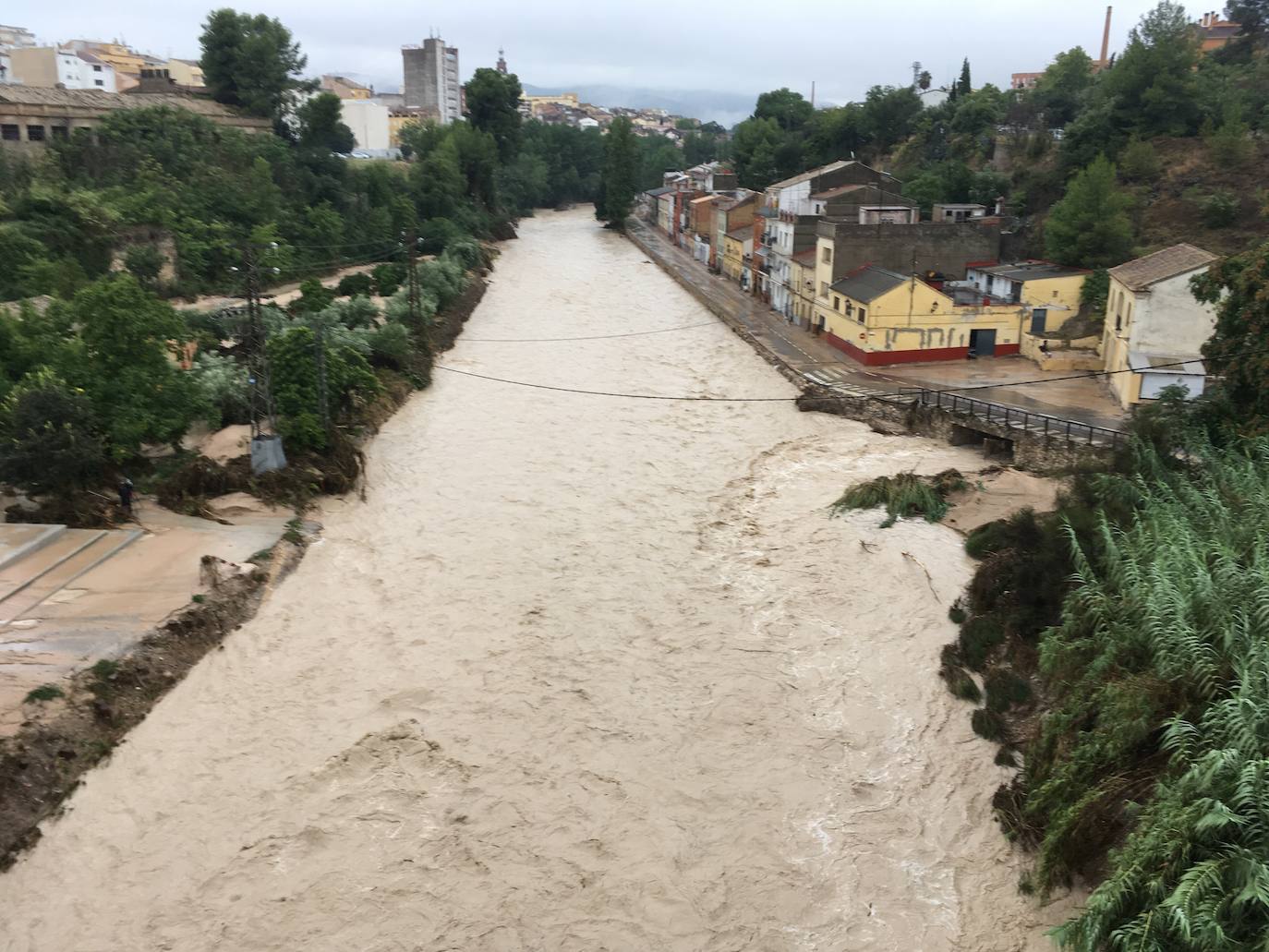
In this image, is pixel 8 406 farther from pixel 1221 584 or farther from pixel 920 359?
pixel 920 359

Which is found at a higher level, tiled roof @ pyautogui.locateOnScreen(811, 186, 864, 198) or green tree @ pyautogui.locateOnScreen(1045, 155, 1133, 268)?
tiled roof @ pyautogui.locateOnScreen(811, 186, 864, 198)

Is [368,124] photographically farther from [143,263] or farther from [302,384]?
[302,384]

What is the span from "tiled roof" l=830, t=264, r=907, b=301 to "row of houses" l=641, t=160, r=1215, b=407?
0.20ft

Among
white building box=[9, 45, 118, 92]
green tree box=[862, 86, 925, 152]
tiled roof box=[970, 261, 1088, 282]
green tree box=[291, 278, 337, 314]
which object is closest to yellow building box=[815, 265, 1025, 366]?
tiled roof box=[970, 261, 1088, 282]

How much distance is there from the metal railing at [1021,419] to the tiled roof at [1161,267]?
169 inches

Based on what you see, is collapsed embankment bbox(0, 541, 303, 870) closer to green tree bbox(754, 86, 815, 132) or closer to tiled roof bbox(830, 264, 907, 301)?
tiled roof bbox(830, 264, 907, 301)

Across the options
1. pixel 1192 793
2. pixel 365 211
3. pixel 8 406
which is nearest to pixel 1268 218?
pixel 1192 793

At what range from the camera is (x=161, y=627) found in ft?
41.0

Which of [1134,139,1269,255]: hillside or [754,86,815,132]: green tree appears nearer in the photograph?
[1134,139,1269,255]: hillside

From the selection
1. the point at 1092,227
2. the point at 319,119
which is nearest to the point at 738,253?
the point at 1092,227

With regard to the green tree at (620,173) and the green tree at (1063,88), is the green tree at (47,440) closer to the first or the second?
the green tree at (1063,88)

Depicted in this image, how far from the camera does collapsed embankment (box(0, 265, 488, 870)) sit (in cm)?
979

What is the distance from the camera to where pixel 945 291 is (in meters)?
29.1

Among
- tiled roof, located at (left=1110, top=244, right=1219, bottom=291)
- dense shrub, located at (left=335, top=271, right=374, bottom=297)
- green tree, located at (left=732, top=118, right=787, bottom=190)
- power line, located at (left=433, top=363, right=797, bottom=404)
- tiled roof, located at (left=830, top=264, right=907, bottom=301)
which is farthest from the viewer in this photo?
green tree, located at (left=732, top=118, right=787, bottom=190)
